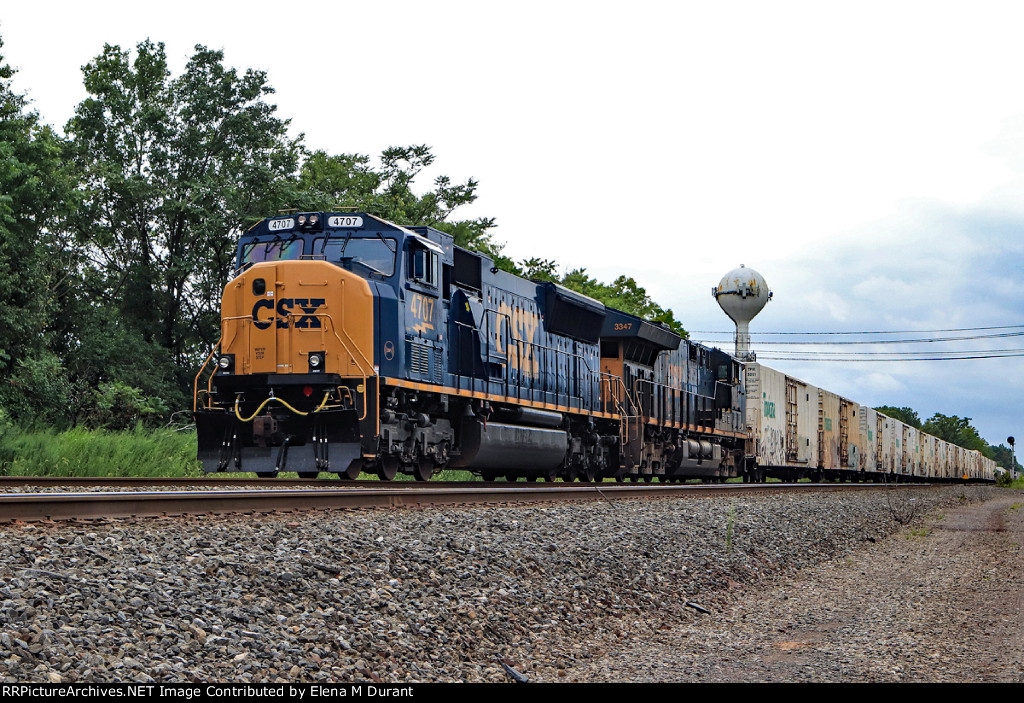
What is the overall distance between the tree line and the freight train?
8.82 metres

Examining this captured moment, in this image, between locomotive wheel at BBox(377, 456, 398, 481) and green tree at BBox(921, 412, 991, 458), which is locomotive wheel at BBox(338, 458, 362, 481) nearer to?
locomotive wheel at BBox(377, 456, 398, 481)

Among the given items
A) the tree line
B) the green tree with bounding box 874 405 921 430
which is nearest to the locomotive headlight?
the tree line

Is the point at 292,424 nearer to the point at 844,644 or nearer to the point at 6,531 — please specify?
the point at 6,531

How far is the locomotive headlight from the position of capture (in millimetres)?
12617

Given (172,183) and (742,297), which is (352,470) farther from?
(742,297)

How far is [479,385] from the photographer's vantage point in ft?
49.6

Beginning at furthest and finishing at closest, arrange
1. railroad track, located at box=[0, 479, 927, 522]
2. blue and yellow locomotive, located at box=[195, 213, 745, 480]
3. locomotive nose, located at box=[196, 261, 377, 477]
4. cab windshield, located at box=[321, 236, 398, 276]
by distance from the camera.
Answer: cab windshield, located at box=[321, 236, 398, 276] < blue and yellow locomotive, located at box=[195, 213, 745, 480] < locomotive nose, located at box=[196, 261, 377, 477] < railroad track, located at box=[0, 479, 927, 522]

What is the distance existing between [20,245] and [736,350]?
129ft

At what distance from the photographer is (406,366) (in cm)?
1323

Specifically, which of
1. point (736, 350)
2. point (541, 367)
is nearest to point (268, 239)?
point (541, 367)

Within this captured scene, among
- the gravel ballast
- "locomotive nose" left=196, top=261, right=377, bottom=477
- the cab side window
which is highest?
the cab side window

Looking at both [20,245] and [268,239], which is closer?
[268,239]

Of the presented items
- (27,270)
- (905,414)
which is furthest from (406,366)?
(905,414)

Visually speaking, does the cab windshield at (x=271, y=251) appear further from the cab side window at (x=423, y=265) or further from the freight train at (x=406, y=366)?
the cab side window at (x=423, y=265)
